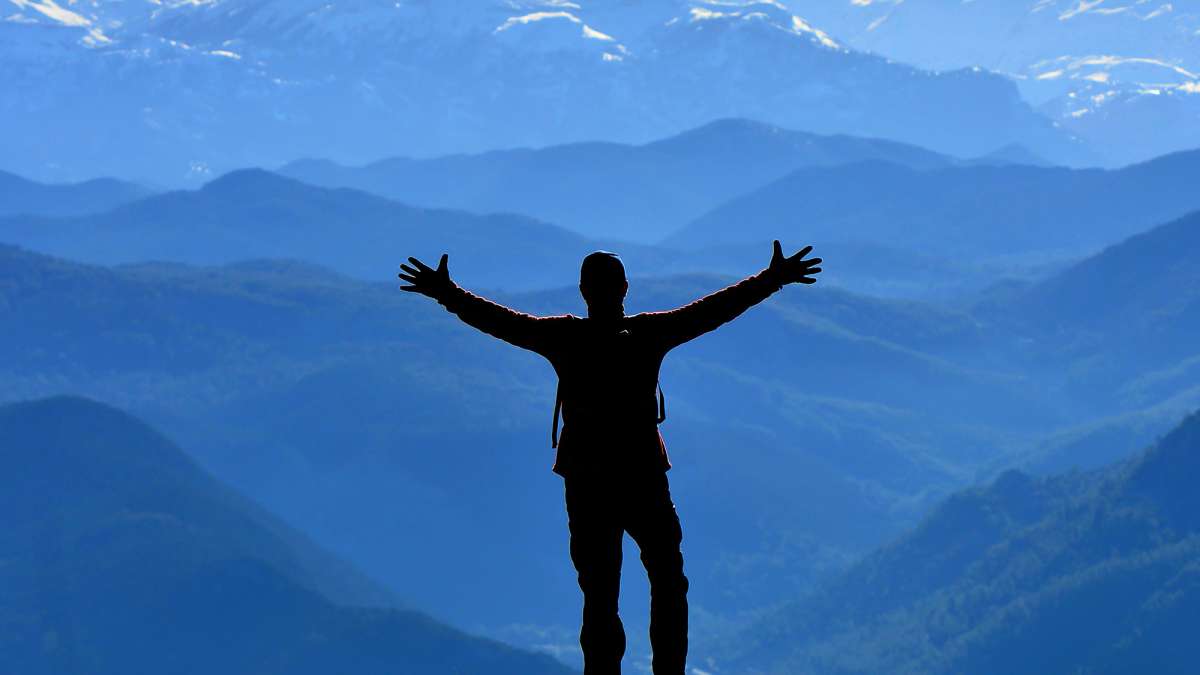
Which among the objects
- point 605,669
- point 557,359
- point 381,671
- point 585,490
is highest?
point 381,671

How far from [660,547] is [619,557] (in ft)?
1.59

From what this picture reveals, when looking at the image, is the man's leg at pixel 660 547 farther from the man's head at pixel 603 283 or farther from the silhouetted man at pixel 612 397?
the man's head at pixel 603 283

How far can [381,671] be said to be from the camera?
200 m

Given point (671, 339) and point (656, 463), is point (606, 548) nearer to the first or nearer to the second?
point (656, 463)

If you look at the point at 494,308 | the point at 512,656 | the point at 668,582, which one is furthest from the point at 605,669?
the point at 512,656

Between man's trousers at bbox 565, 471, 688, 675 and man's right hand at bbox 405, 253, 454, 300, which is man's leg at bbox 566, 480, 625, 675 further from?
man's right hand at bbox 405, 253, 454, 300

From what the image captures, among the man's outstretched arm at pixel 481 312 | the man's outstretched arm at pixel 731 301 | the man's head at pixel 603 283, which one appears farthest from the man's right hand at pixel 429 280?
the man's outstretched arm at pixel 731 301

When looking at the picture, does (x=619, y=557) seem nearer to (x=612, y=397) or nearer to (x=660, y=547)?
(x=660, y=547)

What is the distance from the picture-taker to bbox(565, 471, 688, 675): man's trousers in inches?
507

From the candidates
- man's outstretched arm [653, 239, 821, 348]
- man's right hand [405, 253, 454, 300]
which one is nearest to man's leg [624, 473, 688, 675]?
man's outstretched arm [653, 239, 821, 348]

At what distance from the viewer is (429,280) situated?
42.4 feet

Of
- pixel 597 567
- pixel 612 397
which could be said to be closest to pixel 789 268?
pixel 612 397

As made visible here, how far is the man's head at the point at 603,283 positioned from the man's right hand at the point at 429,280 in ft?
3.23

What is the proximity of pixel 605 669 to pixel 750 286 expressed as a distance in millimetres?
2963
